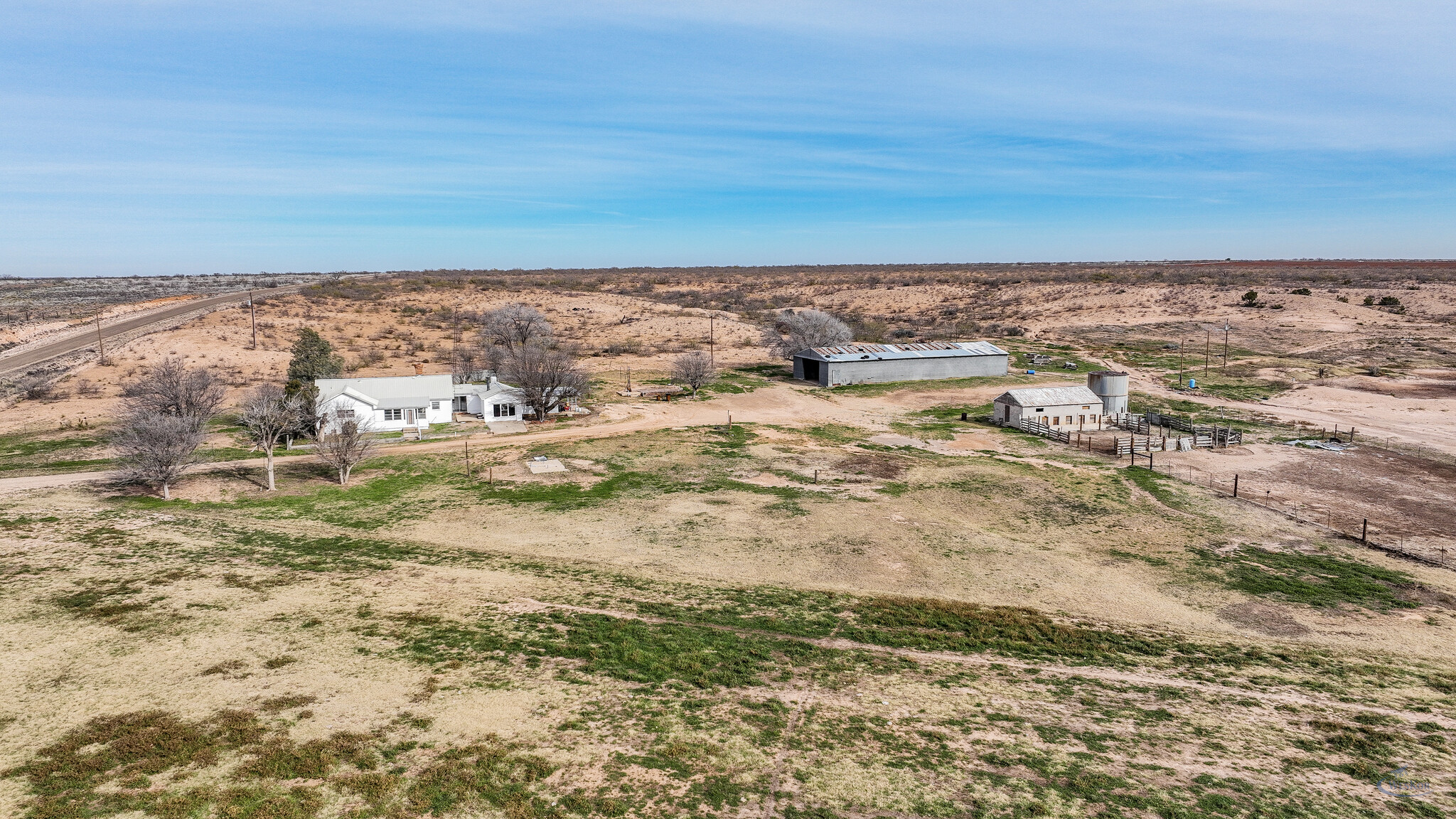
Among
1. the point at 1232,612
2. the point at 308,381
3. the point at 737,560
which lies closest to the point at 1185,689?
the point at 1232,612

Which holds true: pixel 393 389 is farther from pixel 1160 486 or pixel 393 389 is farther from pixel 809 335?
pixel 1160 486

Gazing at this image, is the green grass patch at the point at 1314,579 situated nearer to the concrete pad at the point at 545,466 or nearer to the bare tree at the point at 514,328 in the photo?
the concrete pad at the point at 545,466

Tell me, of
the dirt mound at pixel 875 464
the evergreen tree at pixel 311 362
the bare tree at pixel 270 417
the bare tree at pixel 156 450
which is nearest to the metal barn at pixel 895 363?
the dirt mound at pixel 875 464

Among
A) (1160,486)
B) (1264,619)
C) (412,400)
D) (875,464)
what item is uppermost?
(412,400)

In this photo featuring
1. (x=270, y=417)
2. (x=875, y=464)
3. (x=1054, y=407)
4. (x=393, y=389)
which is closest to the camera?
(x=270, y=417)

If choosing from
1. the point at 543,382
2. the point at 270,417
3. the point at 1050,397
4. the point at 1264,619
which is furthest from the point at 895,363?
the point at 270,417

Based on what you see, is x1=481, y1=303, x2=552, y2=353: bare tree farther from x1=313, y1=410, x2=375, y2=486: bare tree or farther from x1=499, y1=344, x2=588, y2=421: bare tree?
x1=313, y1=410, x2=375, y2=486: bare tree

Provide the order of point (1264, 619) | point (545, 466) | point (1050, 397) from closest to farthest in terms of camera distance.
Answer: point (1264, 619), point (545, 466), point (1050, 397)

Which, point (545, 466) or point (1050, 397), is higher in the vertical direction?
point (1050, 397)

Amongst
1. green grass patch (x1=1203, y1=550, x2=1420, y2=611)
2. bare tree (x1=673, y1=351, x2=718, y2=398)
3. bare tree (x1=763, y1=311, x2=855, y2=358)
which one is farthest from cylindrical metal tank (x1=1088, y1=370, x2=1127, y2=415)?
bare tree (x1=673, y1=351, x2=718, y2=398)
